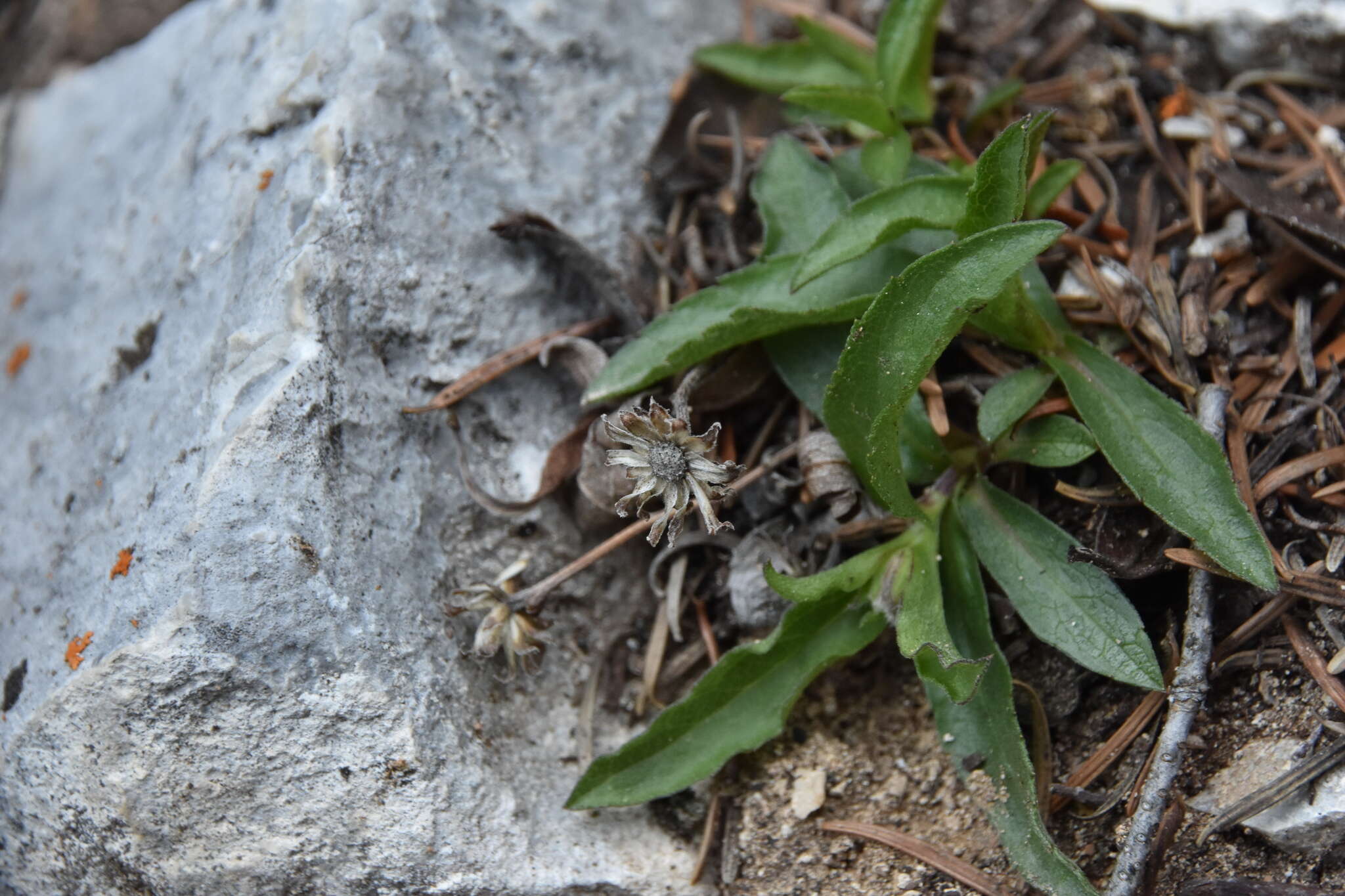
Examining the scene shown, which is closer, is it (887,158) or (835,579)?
(835,579)

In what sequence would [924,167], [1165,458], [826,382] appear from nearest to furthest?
[1165,458]
[826,382]
[924,167]

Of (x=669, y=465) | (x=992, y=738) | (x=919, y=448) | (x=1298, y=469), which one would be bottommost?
(x=992, y=738)

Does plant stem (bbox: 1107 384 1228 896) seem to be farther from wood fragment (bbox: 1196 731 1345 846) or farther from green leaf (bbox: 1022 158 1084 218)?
green leaf (bbox: 1022 158 1084 218)

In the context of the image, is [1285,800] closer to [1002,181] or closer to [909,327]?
[909,327]

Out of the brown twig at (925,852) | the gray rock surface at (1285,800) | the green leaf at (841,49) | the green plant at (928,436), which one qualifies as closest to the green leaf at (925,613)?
the green plant at (928,436)

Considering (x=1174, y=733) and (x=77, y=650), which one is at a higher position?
(x=77, y=650)

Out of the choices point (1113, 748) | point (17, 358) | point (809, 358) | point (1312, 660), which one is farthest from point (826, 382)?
point (17, 358)

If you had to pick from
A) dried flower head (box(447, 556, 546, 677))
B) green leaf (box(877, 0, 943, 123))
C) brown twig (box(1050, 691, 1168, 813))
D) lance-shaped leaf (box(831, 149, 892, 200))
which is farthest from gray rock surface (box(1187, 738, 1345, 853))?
green leaf (box(877, 0, 943, 123))
